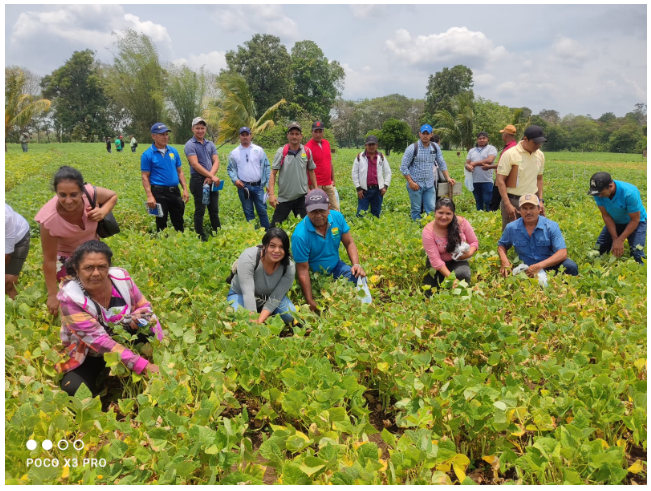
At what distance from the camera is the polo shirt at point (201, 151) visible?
6.26m

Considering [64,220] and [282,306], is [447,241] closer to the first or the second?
[282,306]

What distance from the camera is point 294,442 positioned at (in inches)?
79.7

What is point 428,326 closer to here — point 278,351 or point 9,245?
point 278,351

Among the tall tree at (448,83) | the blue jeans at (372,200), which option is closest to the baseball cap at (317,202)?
the blue jeans at (372,200)

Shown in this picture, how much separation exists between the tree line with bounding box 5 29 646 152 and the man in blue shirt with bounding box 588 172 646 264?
2273cm

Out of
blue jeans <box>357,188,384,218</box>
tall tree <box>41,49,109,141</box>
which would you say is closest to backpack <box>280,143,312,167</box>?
blue jeans <box>357,188,384,218</box>

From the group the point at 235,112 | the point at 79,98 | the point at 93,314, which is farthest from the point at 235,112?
the point at 79,98

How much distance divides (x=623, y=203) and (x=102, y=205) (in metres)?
5.14

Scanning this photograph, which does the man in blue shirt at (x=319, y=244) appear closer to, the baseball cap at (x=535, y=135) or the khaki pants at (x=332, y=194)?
the khaki pants at (x=332, y=194)

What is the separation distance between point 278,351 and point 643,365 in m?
2.08

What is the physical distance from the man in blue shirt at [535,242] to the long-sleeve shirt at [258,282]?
228 cm

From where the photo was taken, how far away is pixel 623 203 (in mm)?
4852

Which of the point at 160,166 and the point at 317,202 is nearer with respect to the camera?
the point at 317,202
